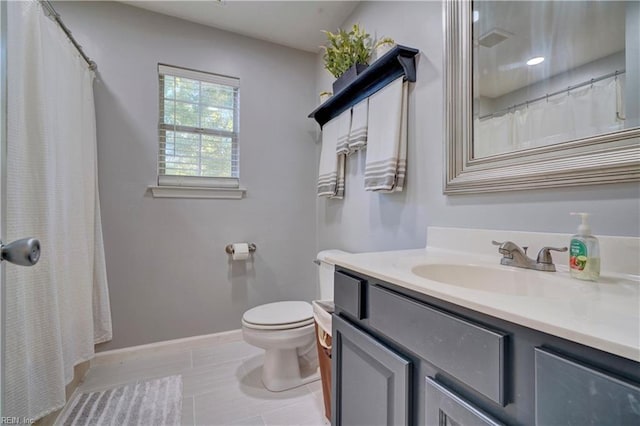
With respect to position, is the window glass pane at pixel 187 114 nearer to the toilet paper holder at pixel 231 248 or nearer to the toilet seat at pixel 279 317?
the toilet paper holder at pixel 231 248

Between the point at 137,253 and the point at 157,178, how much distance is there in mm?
538

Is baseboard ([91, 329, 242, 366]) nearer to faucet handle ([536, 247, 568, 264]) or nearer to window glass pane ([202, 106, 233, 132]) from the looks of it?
window glass pane ([202, 106, 233, 132])

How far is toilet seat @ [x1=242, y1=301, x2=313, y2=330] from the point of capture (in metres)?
1.56

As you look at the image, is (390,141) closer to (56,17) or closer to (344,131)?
(344,131)

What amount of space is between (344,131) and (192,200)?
3.98ft

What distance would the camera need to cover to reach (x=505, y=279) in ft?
2.84

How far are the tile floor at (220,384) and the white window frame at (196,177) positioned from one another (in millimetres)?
1125

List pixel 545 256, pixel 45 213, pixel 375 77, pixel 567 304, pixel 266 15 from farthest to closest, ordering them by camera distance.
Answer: pixel 266 15, pixel 375 77, pixel 45 213, pixel 545 256, pixel 567 304

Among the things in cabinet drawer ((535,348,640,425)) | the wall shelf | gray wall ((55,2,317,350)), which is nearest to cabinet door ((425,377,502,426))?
cabinet drawer ((535,348,640,425))

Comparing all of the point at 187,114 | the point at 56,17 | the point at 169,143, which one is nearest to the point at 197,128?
the point at 187,114

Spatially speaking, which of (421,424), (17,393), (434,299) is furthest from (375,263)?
(17,393)

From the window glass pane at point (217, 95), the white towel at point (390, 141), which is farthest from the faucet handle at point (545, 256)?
the window glass pane at point (217, 95)

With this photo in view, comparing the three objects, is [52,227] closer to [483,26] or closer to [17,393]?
[17,393]

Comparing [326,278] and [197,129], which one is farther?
[197,129]
